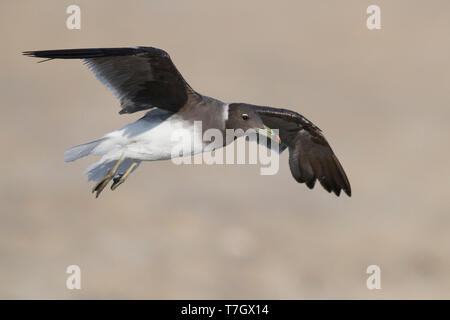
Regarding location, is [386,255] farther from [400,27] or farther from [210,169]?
[400,27]

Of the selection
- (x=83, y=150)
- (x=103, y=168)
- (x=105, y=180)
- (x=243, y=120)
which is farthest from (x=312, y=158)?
(x=83, y=150)

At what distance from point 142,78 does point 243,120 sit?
134 cm

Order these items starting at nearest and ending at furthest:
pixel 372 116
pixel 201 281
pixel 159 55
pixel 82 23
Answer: pixel 159 55 < pixel 201 281 < pixel 372 116 < pixel 82 23

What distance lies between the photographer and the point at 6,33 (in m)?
31.0

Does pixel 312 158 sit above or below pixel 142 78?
below

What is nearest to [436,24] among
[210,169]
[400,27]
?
[400,27]

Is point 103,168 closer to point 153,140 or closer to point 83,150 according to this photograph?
point 83,150

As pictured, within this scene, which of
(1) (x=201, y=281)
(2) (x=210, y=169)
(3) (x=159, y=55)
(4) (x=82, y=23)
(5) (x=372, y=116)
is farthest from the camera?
(4) (x=82, y=23)

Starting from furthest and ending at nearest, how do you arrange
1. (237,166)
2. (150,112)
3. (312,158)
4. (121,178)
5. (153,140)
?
(237,166) < (312,158) < (121,178) < (150,112) < (153,140)

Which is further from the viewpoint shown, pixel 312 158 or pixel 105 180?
pixel 312 158

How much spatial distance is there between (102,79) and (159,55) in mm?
943

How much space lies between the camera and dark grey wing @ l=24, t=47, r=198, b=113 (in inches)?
529

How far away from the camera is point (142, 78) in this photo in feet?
45.4

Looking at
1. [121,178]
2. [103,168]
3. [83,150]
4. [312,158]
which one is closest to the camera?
[83,150]
